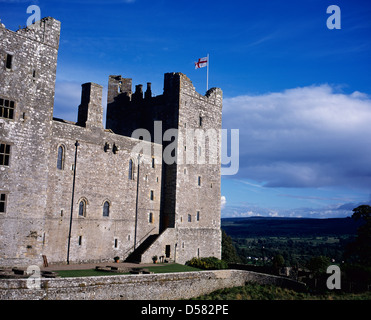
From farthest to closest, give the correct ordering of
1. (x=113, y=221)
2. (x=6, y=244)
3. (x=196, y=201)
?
(x=196, y=201) < (x=113, y=221) < (x=6, y=244)

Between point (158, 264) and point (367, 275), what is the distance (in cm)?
2050

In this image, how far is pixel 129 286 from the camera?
83.0 ft

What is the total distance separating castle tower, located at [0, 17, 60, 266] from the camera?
2495 centimetres

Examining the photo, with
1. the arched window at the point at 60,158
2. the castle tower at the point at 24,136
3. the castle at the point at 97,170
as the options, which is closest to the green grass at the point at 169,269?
the castle at the point at 97,170

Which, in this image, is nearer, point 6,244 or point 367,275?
point 6,244

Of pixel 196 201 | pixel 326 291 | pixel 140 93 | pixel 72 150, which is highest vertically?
pixel 140 93

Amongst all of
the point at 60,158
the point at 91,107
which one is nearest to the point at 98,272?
the point at 60,158

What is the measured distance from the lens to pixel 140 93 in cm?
4416

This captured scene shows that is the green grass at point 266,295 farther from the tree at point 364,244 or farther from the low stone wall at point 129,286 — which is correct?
the tree at point 364,244

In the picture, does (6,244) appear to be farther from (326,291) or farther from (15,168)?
(326,291)

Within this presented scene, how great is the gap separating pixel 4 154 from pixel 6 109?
9.48ft

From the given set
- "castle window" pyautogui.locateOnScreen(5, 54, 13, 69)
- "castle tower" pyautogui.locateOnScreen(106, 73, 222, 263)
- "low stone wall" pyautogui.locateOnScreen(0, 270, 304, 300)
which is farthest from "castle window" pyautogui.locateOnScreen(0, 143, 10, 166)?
"castle tower" pyautogui.locateOnScreen(106, 73, 222, 263)

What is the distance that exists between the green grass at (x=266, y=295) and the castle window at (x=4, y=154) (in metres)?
16.6

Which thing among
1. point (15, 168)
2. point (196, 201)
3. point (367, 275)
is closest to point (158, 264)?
point (196, 201)
